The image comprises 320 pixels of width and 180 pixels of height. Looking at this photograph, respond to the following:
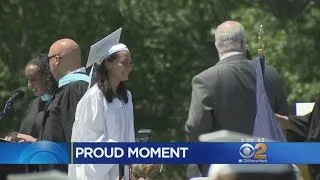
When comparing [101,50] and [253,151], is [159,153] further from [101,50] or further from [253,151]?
[101,50]

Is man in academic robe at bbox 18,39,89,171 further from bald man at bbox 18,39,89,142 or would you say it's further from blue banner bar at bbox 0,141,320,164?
blue banner bar at bbox 0,141,320,164

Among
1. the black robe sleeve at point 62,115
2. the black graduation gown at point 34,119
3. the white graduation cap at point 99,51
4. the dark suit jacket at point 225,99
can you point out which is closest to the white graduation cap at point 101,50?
the white graduation cap at point 99,51

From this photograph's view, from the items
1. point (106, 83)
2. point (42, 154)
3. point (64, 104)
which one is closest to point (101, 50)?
point (106, 83)

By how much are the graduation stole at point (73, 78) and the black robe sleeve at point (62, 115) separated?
75mm

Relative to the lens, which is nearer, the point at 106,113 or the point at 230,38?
the point at 230,38

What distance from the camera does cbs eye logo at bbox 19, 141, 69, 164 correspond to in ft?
23.2

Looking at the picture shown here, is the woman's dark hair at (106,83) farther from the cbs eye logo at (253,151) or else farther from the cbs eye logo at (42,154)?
the cbs eye logo at (253,151)

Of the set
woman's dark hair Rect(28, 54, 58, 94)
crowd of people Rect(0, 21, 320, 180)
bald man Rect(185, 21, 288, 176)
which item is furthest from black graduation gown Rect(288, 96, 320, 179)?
woman's dark hair Rect(28, 54, 58, 94)

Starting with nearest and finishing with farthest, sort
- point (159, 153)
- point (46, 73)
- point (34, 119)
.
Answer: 1. point (159, 153)
2. point (34, 119)
3. point (46, 73)

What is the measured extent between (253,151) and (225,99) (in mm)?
431

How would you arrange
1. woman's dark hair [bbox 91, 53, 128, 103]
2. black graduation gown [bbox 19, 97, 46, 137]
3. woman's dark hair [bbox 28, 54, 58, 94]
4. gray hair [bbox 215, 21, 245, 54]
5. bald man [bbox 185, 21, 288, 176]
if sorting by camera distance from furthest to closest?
1. woman's dark hair [bbox 28, 54, 58, 94]
2. black graduation gown [bbox 19, 97, 46, 137]
3. woman's dark hair [bbox 91, 53, 128, 103]
4. gray hair [bbox 215, 21, 245, 54]
5. bald man [bbox 185, 21, 288, 176]

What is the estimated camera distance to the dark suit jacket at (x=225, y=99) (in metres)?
6.71

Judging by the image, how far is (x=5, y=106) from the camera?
7.75 metres

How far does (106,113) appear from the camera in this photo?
23.5 ft
